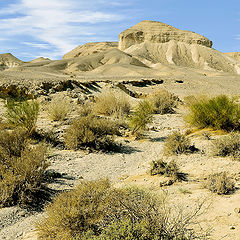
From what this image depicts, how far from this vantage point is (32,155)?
18.9 feet

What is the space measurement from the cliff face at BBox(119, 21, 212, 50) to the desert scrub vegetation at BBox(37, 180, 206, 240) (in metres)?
96.5

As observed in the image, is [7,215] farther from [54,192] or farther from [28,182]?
[54,192]

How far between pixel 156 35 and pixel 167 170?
9526cm

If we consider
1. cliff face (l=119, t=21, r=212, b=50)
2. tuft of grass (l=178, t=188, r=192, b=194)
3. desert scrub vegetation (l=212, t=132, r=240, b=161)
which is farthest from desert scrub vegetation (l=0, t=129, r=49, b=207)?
cliff face (l=119, t=21, r=212, b=50)

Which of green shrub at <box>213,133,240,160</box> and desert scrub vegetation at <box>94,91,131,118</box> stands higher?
desert scrub vegetation at <box>94,91,131,118</box>

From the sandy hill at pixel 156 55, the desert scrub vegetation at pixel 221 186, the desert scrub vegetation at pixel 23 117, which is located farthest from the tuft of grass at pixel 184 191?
the sandy hill at pixel 156 55

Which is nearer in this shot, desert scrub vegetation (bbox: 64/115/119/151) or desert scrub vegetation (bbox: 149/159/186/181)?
desert scrub vegetation (bbox: 149/159/186/181)

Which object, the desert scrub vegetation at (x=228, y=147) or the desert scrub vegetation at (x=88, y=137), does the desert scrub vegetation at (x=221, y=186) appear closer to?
the desert scrub vegetation at (x=228, y=147)

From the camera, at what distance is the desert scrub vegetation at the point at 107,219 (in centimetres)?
306

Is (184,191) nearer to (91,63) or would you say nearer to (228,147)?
(228,147)

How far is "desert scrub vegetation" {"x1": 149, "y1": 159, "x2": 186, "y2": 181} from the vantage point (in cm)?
629

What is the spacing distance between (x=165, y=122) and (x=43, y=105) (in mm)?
6801

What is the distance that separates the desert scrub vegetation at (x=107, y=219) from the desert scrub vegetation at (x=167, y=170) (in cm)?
247

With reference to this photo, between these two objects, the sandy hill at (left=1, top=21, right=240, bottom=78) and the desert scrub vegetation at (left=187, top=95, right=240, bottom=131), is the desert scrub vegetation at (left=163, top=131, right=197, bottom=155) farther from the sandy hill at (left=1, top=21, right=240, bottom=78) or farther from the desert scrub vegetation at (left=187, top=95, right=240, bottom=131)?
the sandy hill at (left=1, top=21, right=240, bottom=78)
